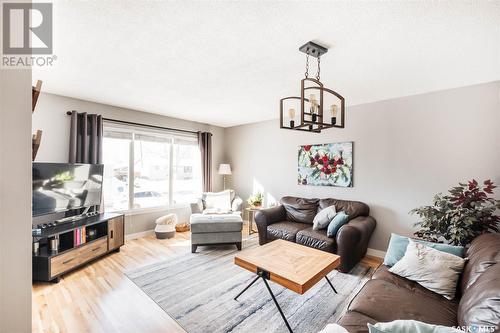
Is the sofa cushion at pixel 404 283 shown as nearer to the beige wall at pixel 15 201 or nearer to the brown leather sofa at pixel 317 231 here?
the brown leather sofa at pixel 317 231

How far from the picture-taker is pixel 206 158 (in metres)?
5.37

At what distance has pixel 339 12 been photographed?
5.19 feet

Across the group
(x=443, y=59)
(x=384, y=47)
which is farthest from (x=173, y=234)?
(x=443, y=59)

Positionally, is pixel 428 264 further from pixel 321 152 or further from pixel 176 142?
pixel 176 142

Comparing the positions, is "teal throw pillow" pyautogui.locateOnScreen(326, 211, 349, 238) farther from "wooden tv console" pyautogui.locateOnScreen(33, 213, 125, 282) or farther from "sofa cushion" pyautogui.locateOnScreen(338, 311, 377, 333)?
"wooden tv console" pyautogui.locateOnScreen(33, 213, 125, 282)

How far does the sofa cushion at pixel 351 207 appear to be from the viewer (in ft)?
11.4

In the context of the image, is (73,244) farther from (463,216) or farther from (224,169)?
(463,216)

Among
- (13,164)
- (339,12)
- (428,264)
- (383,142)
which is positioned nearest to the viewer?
(13,164)

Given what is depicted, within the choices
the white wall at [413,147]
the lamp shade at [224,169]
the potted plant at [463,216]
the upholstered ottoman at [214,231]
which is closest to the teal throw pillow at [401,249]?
the potted plant at [463,216]

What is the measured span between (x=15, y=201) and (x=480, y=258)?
9.17ft

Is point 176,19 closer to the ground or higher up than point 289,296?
higher up

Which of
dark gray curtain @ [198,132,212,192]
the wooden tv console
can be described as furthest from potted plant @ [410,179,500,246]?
the wooden tv console

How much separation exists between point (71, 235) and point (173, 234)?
67.6 inches

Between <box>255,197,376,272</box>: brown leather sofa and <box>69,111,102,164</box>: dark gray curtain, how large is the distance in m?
2.85
